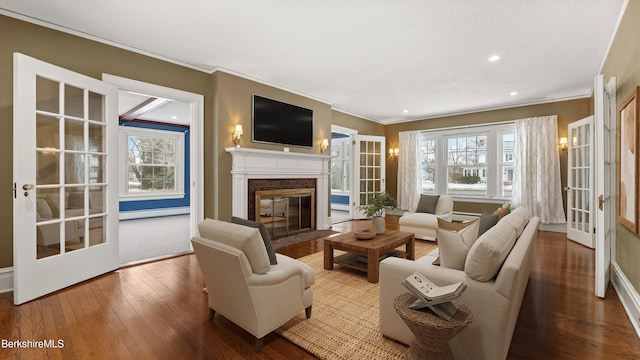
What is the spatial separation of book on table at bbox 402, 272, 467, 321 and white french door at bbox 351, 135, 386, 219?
18.3 feet

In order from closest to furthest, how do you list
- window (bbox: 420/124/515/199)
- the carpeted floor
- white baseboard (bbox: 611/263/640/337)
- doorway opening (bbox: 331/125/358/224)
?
1. white baseboard (bbox: 611/263/640/337)
2. the carpeted floor
3. window (bbox: 420/124/515/199)
4. doorway opening (bbox: 331/125/358/224)

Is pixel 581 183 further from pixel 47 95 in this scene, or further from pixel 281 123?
pixel 47 95

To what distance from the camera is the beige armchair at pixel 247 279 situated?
6.06 feet

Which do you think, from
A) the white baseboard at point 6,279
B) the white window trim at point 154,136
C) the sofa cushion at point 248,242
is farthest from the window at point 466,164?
the white baseboard at point 6,279

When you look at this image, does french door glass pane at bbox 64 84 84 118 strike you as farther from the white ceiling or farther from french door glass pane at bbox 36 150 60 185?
the white ceiling

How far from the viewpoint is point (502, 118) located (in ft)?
20.6

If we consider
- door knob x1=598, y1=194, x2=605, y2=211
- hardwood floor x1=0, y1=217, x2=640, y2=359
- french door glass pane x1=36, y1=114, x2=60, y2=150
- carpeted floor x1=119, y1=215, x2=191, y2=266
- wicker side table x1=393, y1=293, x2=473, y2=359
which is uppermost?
french door glass pane x1=36, y1=114, x2=60, y2=150

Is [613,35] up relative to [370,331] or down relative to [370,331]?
up

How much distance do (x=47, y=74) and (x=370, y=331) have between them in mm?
3669

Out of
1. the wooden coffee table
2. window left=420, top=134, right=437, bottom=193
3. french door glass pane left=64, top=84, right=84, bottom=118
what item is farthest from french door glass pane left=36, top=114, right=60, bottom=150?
window left=420, top=134, right=437, bottom=193

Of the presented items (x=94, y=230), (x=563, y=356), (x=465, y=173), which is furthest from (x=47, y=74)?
(x=465, y=173)

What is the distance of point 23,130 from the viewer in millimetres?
2533

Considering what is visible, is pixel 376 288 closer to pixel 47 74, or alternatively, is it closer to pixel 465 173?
pixel 47 74

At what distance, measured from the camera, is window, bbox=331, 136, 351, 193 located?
894cm
